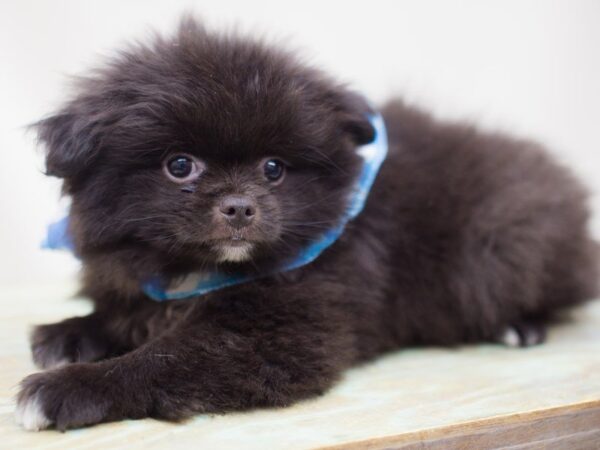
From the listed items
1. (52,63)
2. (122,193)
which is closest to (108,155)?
(122,193)

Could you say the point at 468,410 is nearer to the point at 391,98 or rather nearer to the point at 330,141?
the point at 330,141

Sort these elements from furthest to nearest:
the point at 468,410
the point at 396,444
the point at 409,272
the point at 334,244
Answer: the point at 409,272 < the point at 334,244 < the point at 468,410 < the point at 396,444

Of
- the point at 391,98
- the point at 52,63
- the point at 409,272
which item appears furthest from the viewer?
the point at 52,63

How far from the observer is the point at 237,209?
7.57ft

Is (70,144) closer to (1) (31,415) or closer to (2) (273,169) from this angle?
(2) (273,169)

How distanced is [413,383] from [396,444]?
0.54 meters

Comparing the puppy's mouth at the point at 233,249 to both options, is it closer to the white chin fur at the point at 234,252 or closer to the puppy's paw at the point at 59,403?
the white chin fur at the point at 234,252

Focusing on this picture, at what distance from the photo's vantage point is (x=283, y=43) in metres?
2.77

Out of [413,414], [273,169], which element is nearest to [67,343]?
[273,169]

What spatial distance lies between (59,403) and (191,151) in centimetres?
88

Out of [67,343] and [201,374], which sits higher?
[201,374]

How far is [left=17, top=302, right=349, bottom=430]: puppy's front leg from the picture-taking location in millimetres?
2117

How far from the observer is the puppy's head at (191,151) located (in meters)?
2.33

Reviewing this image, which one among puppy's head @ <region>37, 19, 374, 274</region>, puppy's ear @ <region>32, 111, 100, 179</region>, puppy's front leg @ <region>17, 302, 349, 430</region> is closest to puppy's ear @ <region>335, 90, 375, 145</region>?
puppy's head @ <region>37, 19, 374, 274</region>
